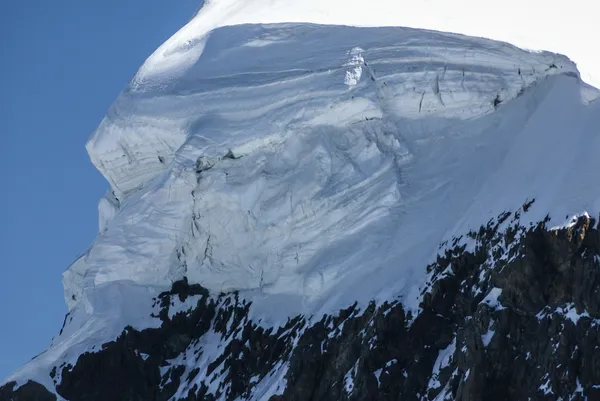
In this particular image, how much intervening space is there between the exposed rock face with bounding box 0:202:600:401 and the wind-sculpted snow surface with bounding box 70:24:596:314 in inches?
83.2

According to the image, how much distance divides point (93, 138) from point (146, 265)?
25.8ft

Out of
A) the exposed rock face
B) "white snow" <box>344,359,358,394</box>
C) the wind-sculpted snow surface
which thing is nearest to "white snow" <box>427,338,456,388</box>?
the exposed rock face

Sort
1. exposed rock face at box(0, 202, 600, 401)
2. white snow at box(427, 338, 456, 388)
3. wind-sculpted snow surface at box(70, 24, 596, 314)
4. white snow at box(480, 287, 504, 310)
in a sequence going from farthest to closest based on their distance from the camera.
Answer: wind-sculpted snow surface at box(70, 24, 596, 314) → white snow at box(427, 338, 456, 388) → white snow at box(480, 287, 504, 310) → exposed rock face at box(0, 202, 600, 401)

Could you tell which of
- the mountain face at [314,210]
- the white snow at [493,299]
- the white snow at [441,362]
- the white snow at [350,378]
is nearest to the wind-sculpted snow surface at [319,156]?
the mountain face at [314,210]

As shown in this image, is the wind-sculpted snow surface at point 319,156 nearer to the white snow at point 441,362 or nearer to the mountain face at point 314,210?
the mountain face at point 314,210

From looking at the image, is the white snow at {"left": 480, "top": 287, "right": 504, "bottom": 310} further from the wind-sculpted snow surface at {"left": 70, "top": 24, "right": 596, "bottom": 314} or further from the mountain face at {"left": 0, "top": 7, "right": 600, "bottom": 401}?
the wind-sculpted snow surface at {"left": 70, "top": 24, "right": 596, "bottom": 314}

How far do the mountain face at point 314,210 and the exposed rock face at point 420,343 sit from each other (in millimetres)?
120

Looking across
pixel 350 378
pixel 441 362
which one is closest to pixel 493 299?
pixel 441 362

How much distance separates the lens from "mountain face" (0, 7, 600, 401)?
7288 cm

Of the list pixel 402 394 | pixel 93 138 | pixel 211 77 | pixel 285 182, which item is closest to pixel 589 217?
pixel 402 394

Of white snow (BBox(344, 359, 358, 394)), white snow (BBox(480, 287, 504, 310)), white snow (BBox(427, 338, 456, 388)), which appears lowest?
white snow (BBox(344, 359, 358, 394))

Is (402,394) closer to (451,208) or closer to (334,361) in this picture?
(334,361)

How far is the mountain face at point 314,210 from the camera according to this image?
72875 mm

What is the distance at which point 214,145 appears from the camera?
8281 cm
